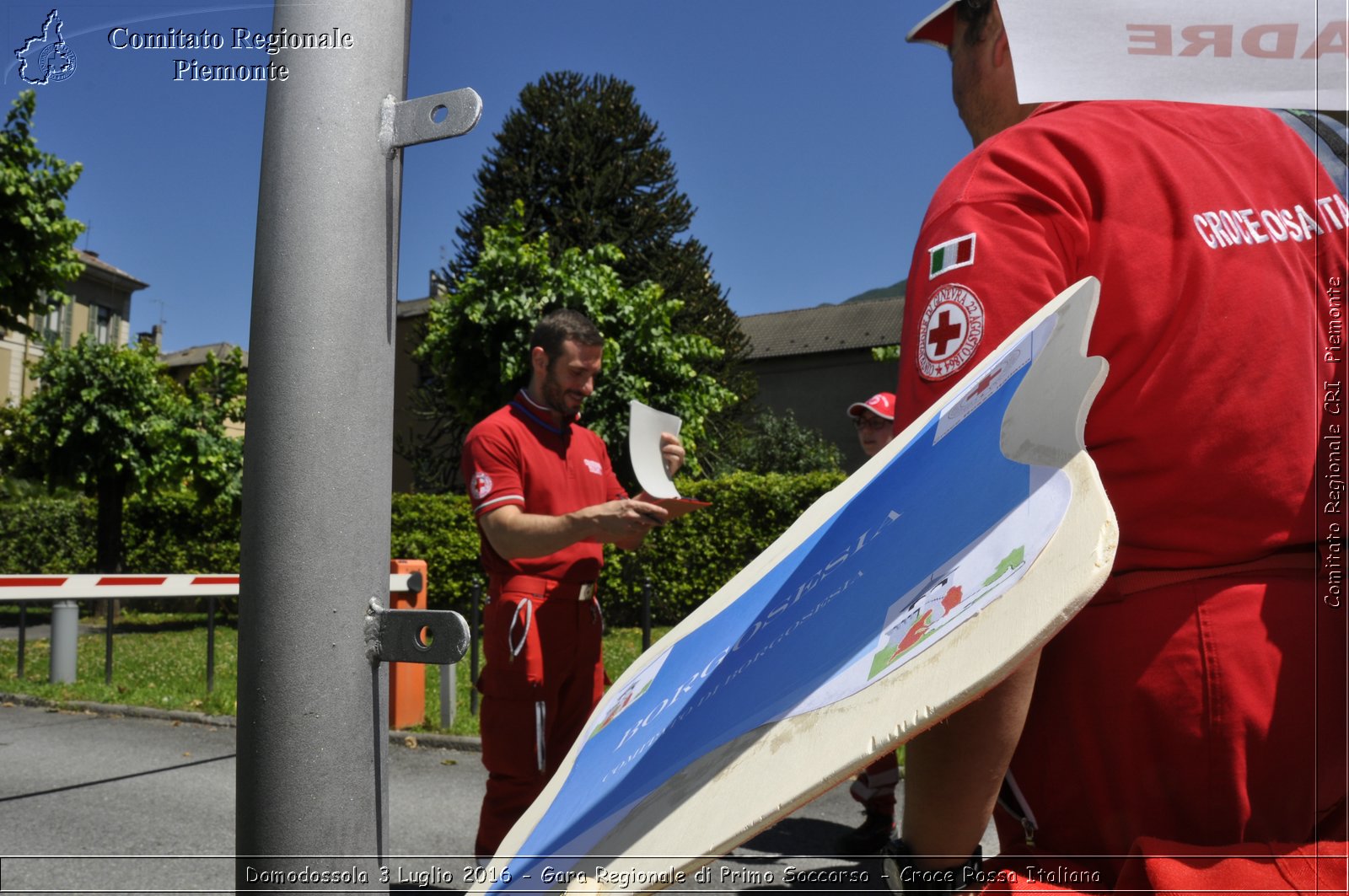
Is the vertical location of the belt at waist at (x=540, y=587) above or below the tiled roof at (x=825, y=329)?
below

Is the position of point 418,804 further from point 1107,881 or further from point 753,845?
point 1107,881

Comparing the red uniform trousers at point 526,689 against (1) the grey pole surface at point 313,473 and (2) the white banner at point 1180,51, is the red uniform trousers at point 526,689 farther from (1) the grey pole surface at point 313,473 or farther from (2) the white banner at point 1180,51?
(2) the white banner at point 1180,51

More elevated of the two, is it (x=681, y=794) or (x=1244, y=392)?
(x=1244, y=392)

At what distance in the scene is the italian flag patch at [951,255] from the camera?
3.63 ft

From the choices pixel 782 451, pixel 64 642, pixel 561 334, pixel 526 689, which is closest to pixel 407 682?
pixel 526 689

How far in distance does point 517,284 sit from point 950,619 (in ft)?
50.0

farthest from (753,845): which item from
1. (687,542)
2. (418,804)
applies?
(687,542)

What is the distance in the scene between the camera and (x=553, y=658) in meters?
3.78

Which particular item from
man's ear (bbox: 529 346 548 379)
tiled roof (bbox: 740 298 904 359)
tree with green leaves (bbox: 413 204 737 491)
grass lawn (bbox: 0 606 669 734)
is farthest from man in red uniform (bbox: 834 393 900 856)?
tiled roof (bbox: 740 298 904 359)

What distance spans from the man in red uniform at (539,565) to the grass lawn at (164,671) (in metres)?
2.37

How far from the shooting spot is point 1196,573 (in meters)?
1.07

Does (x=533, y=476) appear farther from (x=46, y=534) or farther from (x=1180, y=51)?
(x=46, y=534)

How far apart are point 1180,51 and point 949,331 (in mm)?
381

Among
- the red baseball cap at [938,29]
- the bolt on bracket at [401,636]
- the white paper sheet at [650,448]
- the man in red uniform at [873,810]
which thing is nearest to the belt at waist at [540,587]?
the white paper sheet at [650,448]
